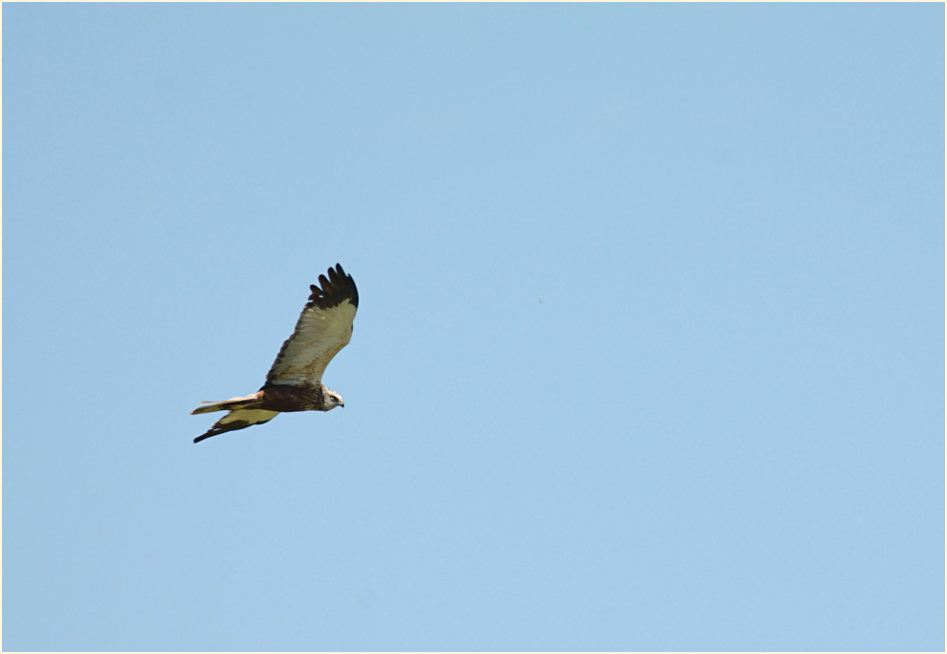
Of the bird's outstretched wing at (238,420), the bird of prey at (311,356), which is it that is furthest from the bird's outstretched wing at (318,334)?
the bird's outstretched wing at (238,420)

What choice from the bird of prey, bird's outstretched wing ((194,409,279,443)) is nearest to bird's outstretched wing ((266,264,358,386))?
the bird of prey

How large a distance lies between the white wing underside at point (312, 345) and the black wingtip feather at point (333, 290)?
9cm

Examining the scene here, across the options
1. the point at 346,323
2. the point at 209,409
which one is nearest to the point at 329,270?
the point at 346,323

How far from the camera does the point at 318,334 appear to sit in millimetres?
31094

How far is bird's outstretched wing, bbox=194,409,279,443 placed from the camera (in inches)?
1283

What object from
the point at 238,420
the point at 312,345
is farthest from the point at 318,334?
the point at 238,420

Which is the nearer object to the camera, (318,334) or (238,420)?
(318,334)

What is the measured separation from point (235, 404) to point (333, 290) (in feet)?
8.02

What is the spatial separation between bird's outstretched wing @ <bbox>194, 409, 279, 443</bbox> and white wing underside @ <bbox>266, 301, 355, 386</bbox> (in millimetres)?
1193

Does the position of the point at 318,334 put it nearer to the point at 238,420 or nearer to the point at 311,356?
the point at 311,356

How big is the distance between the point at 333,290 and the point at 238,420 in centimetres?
359

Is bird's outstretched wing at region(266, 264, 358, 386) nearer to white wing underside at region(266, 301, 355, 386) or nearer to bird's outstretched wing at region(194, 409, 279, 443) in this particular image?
white wing underside at region(266, 301, 355, 386)

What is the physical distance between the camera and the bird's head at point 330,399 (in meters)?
31.9

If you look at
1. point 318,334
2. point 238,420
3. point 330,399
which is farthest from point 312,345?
point 238,420
